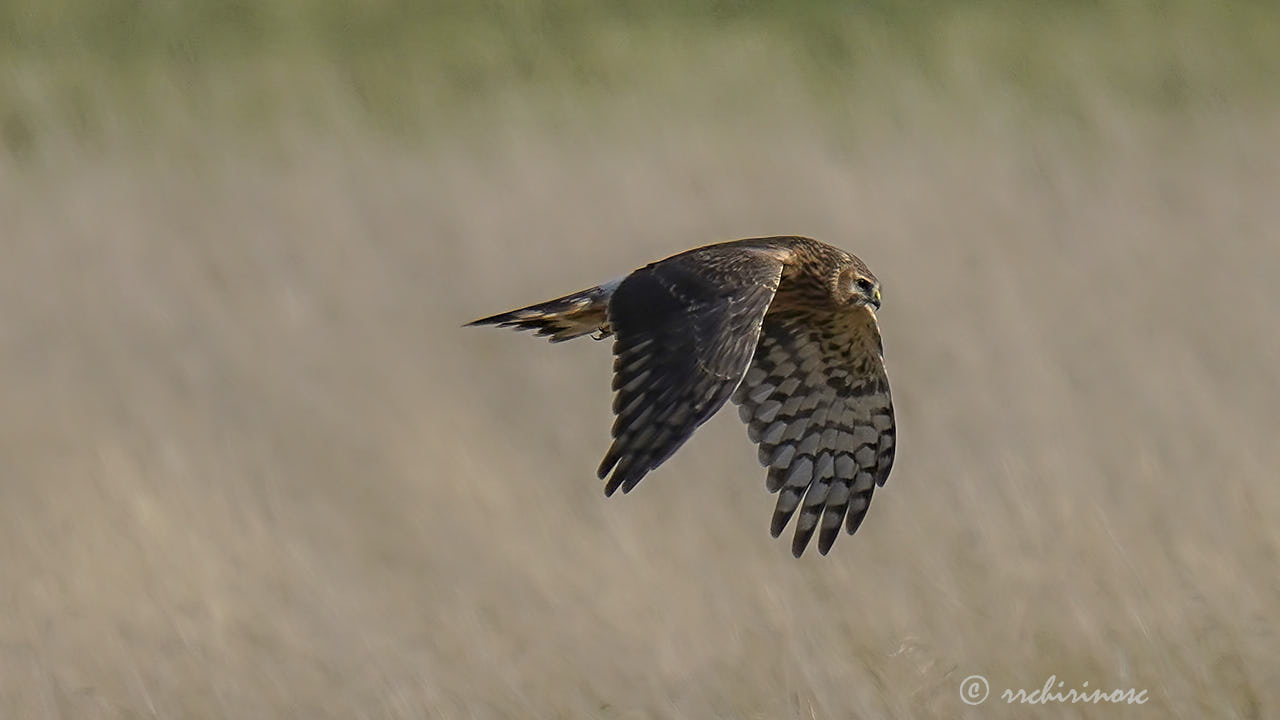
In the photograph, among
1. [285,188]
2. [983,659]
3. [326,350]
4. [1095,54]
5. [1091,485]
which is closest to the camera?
[983,659]

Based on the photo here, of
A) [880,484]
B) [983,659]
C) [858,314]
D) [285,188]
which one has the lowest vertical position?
[983,659]

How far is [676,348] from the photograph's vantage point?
3.50 meters

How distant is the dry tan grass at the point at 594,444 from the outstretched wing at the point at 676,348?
0.89 m

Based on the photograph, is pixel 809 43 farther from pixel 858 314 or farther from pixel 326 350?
pixel 858 314

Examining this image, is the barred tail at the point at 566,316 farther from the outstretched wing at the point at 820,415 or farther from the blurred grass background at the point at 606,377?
the blurred grass background at the point at 606,377

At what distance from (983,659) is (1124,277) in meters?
2.06

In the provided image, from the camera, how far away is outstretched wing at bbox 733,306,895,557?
4.27 meters

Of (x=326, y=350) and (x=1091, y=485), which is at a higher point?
(x=326, y=350)

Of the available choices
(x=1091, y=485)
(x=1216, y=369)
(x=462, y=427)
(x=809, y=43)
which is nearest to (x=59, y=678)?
(x=462, y=427)

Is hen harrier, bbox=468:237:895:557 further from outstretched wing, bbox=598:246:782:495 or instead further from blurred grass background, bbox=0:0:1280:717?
blurred grass background, bbox=0:0:1280:717

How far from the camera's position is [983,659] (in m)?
4.07

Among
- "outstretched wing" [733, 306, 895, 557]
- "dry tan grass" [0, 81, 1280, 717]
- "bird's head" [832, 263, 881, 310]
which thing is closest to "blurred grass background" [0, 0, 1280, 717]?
"dry tan grass" [0, 81, 1280, 717]

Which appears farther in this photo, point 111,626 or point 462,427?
point 462,427

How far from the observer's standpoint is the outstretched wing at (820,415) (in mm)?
4266
